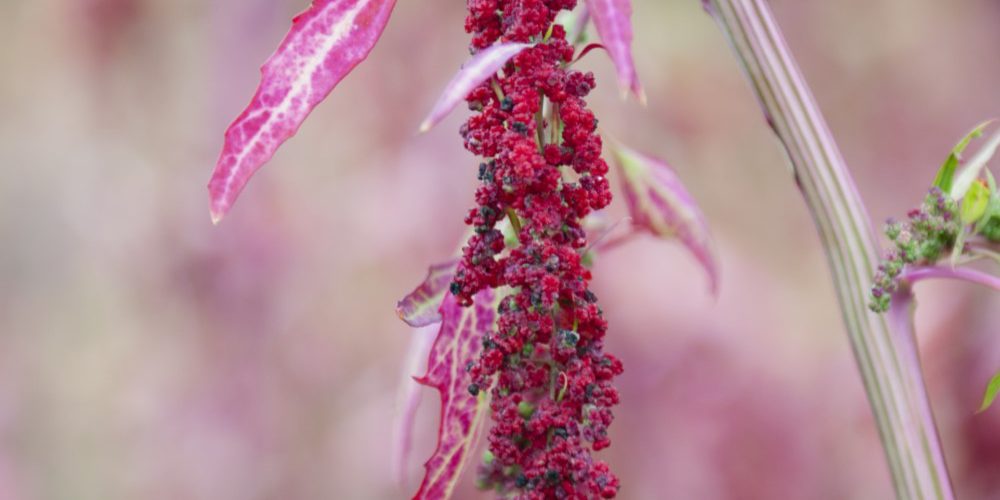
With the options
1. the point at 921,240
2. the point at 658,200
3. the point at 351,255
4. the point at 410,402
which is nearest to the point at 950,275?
the point at 921,240

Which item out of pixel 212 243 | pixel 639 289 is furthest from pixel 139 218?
pixel 639 289

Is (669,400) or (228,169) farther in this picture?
(669,400)

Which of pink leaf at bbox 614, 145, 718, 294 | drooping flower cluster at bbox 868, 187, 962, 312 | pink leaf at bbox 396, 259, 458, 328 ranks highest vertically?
pink leaf at bbox 614, 145, 718, 294

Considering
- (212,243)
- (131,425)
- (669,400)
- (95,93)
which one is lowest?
(669,400)

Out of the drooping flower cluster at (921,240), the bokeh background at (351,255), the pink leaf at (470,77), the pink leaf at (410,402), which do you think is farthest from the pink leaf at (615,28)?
the bokeh background at (351,255)

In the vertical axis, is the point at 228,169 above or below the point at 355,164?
below

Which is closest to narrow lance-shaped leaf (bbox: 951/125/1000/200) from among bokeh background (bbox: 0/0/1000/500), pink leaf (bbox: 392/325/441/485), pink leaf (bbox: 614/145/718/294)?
pink leaf (bbox: 614/145/718/294)

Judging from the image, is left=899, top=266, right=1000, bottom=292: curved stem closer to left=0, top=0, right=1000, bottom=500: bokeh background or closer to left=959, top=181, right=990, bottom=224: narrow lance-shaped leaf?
left=959, top=181, right=990, bottom=224: narrow lance-shaped leaf

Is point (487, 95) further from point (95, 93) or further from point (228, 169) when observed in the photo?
point (95, 93)
